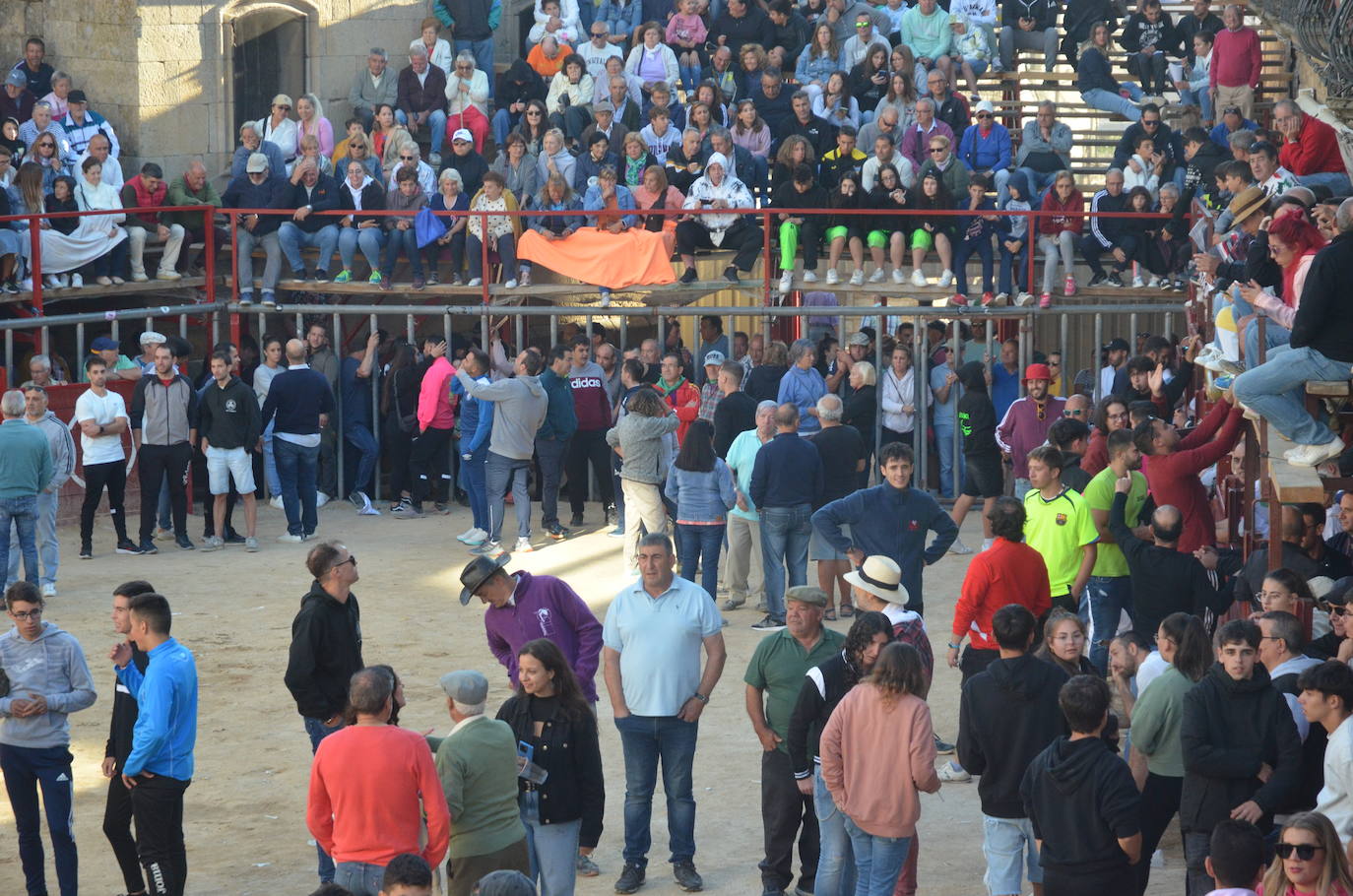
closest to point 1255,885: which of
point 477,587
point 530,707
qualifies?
point 530,707

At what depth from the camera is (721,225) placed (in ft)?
60.2

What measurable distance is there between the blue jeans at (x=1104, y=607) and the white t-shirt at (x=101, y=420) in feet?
28.9

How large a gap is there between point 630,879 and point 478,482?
794 cm

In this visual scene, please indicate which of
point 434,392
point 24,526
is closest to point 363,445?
point 434,392

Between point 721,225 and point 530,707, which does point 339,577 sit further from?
point 721,225

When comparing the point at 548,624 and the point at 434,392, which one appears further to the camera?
the point at 434,392

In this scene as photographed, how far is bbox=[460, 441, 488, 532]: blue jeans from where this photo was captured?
52.9 feet

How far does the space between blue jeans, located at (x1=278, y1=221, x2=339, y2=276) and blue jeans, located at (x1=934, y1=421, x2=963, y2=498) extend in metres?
6.58

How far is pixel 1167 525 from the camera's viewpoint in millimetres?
9578

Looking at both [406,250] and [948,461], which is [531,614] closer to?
[948,461]

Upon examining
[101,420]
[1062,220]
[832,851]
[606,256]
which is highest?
[1062,220]

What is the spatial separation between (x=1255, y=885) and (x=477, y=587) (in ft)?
12.2

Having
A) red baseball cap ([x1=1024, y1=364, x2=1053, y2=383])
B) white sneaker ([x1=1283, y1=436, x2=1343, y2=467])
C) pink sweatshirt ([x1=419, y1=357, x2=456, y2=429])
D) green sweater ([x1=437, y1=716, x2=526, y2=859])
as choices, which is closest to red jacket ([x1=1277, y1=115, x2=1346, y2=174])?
red baseball cap ([x1=1024, y1=364, x2=1053, y2=383])

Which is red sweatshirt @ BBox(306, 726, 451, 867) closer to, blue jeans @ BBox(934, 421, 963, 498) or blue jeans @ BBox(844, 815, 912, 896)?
blue jeans @ BBox(844, 815, 912, 896)
